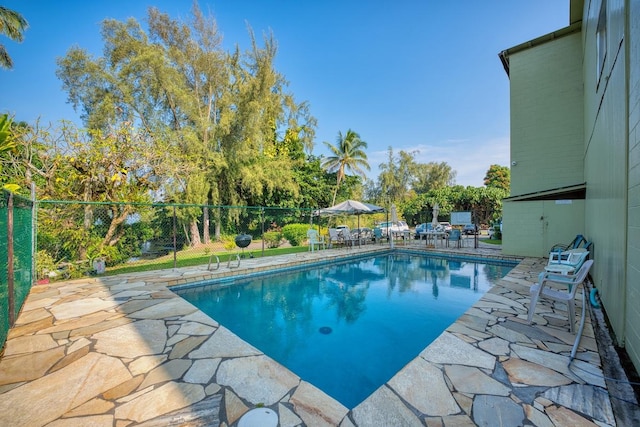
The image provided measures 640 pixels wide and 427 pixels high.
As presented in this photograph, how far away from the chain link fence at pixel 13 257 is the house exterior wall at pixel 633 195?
5531mm

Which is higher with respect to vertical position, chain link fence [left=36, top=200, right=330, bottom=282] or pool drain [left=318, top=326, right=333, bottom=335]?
chain link fence [left=36, top=200, right=330, bottom=282]

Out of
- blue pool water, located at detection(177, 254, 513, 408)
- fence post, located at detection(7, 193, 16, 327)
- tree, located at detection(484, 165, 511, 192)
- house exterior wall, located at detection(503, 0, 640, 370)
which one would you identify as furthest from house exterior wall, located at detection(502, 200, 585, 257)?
tree, located at detection(484, 165, 511, 192)

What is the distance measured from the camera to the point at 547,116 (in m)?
7.41

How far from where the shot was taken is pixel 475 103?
12.4m

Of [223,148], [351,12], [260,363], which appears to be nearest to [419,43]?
[351,12]

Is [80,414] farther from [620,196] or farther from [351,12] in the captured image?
[351,12]

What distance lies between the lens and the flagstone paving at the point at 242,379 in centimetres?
162

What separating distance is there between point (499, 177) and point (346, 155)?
17.9 m

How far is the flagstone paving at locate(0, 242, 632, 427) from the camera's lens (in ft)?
5.30

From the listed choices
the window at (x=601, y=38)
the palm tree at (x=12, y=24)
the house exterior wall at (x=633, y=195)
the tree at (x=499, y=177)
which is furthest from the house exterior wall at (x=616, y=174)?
the tree at (x=499, y=177)

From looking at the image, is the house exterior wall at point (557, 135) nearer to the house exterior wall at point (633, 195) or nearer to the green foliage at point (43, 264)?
the house exterior wall at point (633, 195)

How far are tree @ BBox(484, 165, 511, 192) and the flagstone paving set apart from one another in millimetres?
27659

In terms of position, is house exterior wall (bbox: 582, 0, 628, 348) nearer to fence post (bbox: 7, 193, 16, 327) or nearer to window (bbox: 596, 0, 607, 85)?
window (bbox: 596, 0, 607, 85)

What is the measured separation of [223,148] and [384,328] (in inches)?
426
